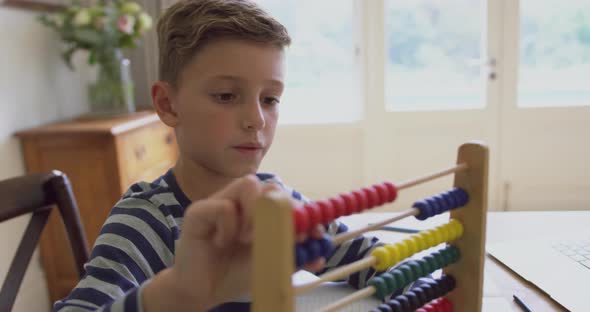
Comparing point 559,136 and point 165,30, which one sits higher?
point 165,30

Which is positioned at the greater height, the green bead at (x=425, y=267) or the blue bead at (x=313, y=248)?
the blue bead at (x=313, y=248)

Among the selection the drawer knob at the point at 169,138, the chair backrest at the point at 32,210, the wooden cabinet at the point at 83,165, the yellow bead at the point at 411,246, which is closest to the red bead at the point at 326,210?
the yellow bead at the point at 411,246

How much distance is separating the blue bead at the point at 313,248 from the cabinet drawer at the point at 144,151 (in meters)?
1.74

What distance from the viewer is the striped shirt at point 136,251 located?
592 millimetres

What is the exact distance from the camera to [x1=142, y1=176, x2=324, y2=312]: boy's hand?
45 centimetres

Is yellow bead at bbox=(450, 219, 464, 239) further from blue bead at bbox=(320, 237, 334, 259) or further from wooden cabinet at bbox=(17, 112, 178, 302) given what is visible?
wooden cabinet at bbox=(17, 112, 178, 302)

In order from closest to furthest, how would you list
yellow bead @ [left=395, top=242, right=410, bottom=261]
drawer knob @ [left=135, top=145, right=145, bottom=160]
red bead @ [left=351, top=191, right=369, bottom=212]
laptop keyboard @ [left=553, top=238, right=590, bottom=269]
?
1. red bead @ [left=351, top=191, right=369, bottom=212]
2. yellow bead @ [left=395, top=242, right=410, bottom=261]
3. laptop keyboard @ [left=553, top=238, right=590, bottom=269]
4. drawer knob @ [left=135, top=145, right=145, bottom=160]

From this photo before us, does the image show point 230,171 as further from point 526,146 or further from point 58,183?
point 526,146

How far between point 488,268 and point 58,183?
91 centimetres

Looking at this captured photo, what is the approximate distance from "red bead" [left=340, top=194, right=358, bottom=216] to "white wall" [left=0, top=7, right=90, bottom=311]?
1.89 m

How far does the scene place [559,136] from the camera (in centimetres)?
320

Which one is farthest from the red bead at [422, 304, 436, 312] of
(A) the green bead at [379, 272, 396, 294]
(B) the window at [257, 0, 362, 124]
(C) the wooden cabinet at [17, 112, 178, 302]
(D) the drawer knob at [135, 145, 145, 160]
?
(B) the window at [257, 0, 362, 124]

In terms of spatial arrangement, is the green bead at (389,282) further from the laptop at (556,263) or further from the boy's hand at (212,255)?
the laptop at (556,263)

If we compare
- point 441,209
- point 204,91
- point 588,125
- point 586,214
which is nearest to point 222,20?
point 204,91
